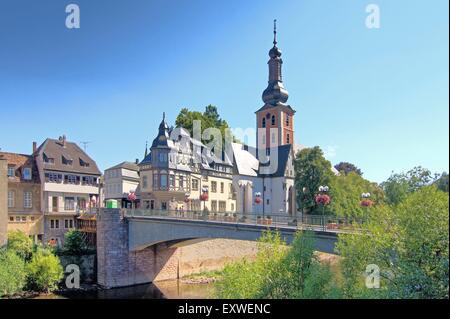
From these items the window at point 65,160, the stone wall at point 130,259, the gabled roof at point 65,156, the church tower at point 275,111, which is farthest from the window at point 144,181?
the church tower at point 275,111

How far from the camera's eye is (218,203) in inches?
1490

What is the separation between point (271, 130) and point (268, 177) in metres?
8.43

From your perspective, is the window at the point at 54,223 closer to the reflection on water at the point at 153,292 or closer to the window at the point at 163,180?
the reflection on water at the point at 153,292

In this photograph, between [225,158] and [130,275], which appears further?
[225,158]

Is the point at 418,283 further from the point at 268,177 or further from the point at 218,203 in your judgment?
the point at 268,177

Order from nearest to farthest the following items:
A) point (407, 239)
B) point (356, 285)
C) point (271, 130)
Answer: point (407, 239), point (356, 285), point (271, 130)

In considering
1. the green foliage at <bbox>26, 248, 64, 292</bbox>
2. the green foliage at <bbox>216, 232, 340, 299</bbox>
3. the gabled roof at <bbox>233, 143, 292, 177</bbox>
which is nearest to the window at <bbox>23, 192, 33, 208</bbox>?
the green foliage at <bbox>26, 248, 64, 292</bbox>

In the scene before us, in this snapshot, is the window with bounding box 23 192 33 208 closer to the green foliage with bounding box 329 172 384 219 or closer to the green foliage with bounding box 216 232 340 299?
the green foliage with bounding box 216 232 340 299

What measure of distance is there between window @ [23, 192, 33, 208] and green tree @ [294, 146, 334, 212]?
73.2 ft

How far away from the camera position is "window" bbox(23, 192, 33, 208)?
28.1 m

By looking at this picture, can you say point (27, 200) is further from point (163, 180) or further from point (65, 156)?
point (163, 180)

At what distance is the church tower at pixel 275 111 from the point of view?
50.2 metres
